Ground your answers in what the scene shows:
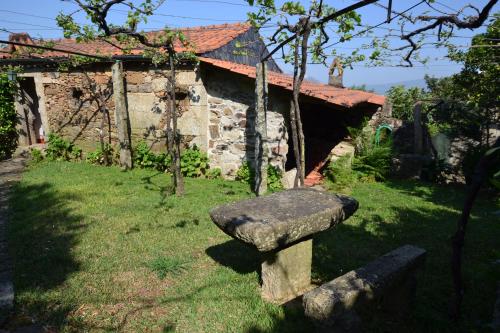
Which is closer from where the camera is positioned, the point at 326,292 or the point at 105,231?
the point at 326,292

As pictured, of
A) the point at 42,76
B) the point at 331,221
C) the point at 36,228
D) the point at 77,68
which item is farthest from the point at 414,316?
the point at 42,76

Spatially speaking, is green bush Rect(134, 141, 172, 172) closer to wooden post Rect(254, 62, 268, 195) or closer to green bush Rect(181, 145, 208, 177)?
green bush Rect(181, 145, 208, 177)

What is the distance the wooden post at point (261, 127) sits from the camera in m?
6.32

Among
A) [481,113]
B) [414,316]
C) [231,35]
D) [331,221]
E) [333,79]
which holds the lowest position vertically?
[414,316]

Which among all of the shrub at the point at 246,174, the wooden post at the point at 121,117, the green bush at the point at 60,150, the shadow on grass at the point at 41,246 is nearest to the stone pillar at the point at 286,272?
the shadow on grass at the point at 41,246

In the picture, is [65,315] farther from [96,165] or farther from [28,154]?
[28,154]

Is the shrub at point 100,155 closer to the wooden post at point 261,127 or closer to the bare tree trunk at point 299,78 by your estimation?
the wooden post at point 261,127

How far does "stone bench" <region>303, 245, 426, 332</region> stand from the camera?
7.82 ft

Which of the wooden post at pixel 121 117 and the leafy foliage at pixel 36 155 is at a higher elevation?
the wooden post at pixel 121 117

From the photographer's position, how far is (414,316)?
3053 millimetres

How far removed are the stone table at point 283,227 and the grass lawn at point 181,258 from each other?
0.30m

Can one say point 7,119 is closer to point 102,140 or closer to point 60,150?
point 60,150

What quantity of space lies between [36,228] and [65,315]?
2378mm

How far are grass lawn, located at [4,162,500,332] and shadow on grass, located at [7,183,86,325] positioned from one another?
0.01m
